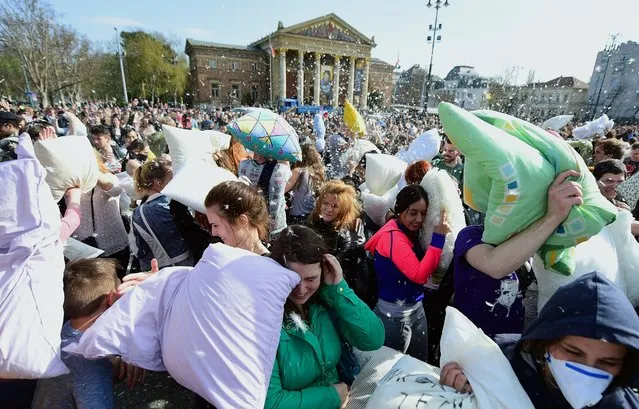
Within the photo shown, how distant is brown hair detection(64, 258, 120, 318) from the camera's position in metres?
1.49

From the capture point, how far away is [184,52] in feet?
164

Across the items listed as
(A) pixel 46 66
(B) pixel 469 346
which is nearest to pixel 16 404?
(B) pixel 469 346

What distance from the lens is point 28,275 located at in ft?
4.35

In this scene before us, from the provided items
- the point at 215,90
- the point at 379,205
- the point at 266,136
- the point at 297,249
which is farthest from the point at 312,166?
the point at 215,90

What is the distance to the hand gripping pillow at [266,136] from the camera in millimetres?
3176

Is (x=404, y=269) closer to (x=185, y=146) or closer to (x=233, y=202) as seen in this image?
(x=233, y=202)

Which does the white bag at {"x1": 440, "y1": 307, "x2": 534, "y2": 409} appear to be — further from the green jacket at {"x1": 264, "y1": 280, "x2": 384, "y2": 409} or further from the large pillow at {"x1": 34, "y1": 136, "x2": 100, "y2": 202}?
the large pillow at {"x1": 34, "y1": 136, "x2": 100, "y2": 202}

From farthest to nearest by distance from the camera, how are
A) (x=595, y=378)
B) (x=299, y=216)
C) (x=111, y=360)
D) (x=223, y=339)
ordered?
(x=299, y=216) → (x=111, y=360) → (x=223, y=339) → (x=595, y=378)

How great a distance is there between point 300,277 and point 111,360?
3.40 ft

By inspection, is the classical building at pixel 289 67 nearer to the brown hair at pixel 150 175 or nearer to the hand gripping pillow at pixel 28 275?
the brown hair at pixel 150 175

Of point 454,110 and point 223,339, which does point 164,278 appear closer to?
point 223,339

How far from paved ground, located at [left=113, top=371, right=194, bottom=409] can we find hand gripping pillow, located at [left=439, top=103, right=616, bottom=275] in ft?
8.10

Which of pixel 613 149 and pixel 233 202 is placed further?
pixel 613 149

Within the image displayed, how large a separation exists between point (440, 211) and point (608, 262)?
88 cm
